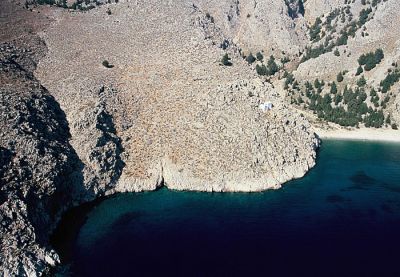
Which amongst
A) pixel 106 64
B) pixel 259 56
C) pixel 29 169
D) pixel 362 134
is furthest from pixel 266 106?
pixel 259 56

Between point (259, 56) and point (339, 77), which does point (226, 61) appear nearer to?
point (339, 77)

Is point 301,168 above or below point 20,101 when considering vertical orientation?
below

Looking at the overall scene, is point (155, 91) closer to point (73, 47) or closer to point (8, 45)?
point (73, 47)

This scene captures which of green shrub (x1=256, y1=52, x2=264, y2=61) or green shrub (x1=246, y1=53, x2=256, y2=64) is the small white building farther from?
green shrub (x1=256, y1=52, x2=264, y2=61)

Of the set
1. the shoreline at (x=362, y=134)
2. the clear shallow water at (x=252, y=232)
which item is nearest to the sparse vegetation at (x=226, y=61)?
the clear shallow water at (x=252, y=232)

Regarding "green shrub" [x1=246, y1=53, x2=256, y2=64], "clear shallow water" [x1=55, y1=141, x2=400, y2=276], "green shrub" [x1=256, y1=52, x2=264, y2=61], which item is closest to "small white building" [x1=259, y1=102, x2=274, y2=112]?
"clear shallow water" [x1=55, y1=141, x2=400, y2=276]

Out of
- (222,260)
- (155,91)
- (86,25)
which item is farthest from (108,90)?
(222,260)

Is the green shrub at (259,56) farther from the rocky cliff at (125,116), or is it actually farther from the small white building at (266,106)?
the small white building at (266,106)
